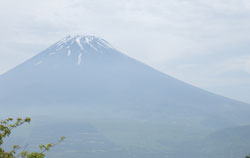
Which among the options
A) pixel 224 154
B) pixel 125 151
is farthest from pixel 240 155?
pixel 125 151

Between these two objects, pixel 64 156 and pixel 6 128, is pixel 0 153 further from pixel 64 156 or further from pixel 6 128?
pixel 64 156

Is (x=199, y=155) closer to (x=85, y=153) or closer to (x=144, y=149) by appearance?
(x=144, y=149)

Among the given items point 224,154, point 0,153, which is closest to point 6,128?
point 0,153

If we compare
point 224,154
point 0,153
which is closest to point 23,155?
point 0,153

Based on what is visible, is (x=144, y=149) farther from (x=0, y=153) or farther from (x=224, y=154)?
(x=0, y=153)

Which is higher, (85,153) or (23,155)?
(23,155)

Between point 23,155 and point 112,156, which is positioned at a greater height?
point 23,155

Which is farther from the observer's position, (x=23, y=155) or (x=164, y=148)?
(x=164, y=148)

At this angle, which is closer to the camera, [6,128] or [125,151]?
[6,128]
